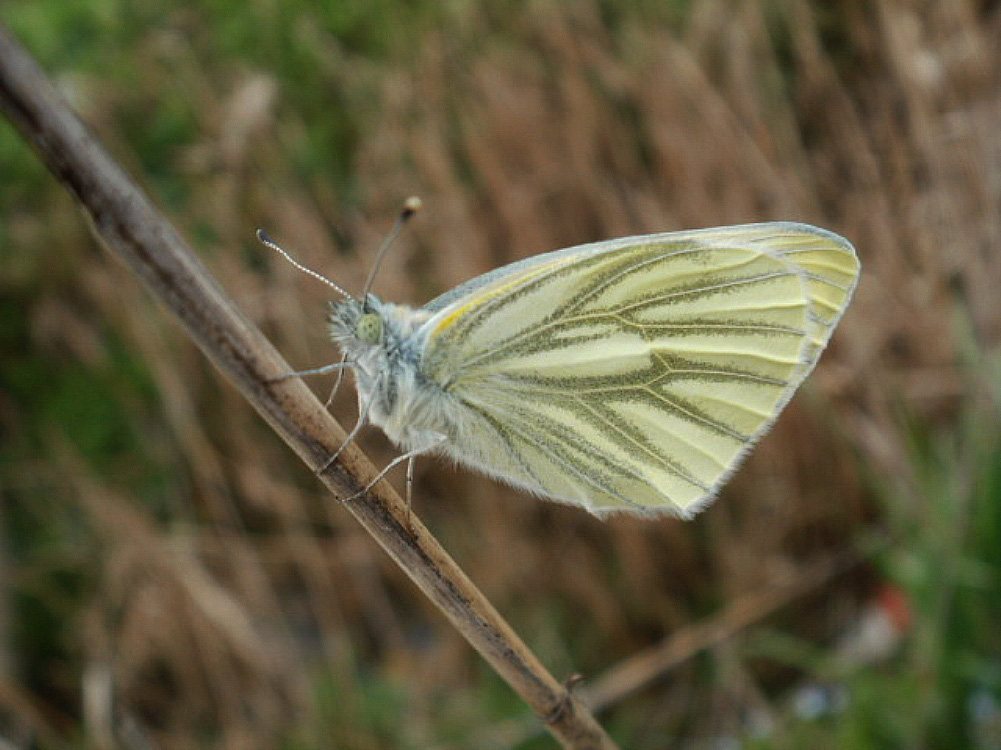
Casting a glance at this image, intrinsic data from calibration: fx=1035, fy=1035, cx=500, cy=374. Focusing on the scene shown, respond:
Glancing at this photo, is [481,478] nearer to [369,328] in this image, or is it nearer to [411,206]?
[369,328]

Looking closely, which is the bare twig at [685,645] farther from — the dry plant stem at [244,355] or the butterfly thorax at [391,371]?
the dry plant stem at [244,355]

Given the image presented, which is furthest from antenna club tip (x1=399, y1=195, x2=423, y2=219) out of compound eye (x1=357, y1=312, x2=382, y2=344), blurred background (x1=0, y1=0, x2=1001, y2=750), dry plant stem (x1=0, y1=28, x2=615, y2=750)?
blurred background (x1=0, y1=0, x2=1001, y2=750)

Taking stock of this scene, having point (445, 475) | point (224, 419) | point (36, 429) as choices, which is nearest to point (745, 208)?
point (445, 475)

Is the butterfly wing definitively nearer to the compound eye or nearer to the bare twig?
the compound eye

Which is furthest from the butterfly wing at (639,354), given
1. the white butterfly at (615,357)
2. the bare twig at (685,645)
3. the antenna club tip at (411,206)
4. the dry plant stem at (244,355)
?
the bare twig at (685,645)

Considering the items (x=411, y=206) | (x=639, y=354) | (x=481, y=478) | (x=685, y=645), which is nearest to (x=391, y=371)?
(x=411, y=206)

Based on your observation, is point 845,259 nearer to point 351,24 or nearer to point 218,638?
point 218,638

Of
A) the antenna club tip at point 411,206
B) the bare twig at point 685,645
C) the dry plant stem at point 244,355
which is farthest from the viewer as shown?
the bare twig at point 685,645
